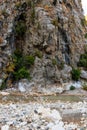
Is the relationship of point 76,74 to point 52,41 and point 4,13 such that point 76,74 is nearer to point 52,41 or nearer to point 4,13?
point 52,41

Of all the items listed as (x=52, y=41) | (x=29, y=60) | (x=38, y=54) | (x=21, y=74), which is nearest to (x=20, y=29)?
(x=38, y=54)

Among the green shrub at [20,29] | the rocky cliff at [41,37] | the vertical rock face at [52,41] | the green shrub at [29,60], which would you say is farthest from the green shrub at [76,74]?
the green shrub at [20,29]

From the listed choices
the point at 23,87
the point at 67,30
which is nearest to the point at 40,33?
the point at 67,30

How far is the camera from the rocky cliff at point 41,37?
52.9 metres

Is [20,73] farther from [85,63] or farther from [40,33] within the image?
[85,63]

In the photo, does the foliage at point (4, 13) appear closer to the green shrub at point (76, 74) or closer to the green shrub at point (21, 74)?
the green shrub at point (21, 74)

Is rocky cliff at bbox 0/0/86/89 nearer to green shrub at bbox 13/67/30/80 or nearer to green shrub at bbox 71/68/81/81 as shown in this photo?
green shrub at bbox 71/68/81/81

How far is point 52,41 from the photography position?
55000mm

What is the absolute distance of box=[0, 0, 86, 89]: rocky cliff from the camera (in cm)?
5288

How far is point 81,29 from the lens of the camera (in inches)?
2581

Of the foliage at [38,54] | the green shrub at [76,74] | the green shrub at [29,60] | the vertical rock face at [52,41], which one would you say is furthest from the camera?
the green shrub at [76,74]

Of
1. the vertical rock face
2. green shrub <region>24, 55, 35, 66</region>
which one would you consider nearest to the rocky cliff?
the vertical rock face

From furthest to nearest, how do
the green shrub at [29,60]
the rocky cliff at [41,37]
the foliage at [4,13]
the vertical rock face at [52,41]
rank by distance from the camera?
the foliage at [4,13] → the vertical rock face at [52,41] → the rocky cliff at [41,37] → the green shrub at [29,60]

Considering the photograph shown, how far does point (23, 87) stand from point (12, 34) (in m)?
9.38
